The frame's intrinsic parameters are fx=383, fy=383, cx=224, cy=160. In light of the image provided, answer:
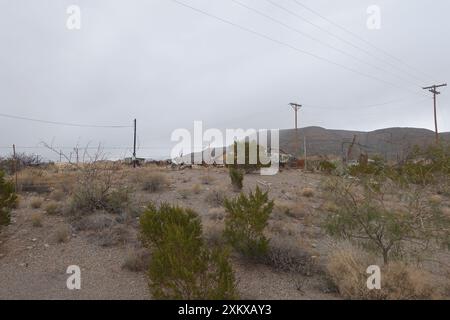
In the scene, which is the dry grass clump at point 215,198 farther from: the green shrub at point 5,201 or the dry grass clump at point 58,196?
the green shrub at point 5,201

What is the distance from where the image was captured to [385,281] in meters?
6.50

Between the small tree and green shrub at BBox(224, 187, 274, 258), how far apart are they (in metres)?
1.47

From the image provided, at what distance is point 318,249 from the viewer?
9.59 m

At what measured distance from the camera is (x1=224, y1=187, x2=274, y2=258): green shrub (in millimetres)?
8086

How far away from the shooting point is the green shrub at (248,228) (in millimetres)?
8086

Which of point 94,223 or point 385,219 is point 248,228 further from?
point 94,223

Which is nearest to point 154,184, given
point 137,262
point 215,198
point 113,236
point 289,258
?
point 215,198

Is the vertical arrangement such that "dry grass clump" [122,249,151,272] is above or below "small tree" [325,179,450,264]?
below

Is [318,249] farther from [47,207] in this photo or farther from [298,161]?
[298,161]

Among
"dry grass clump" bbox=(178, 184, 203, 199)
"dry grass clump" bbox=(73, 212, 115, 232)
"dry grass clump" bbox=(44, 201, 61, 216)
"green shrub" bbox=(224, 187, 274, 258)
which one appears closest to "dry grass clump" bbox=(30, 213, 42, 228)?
"dry grass clump" bbox=(44, 201, 61, 216)

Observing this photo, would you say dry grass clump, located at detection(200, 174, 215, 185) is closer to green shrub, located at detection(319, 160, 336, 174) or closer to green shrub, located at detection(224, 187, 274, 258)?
green shrub, located at detection(319, 160, 336, 174)

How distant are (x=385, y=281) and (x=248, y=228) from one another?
119 inches
